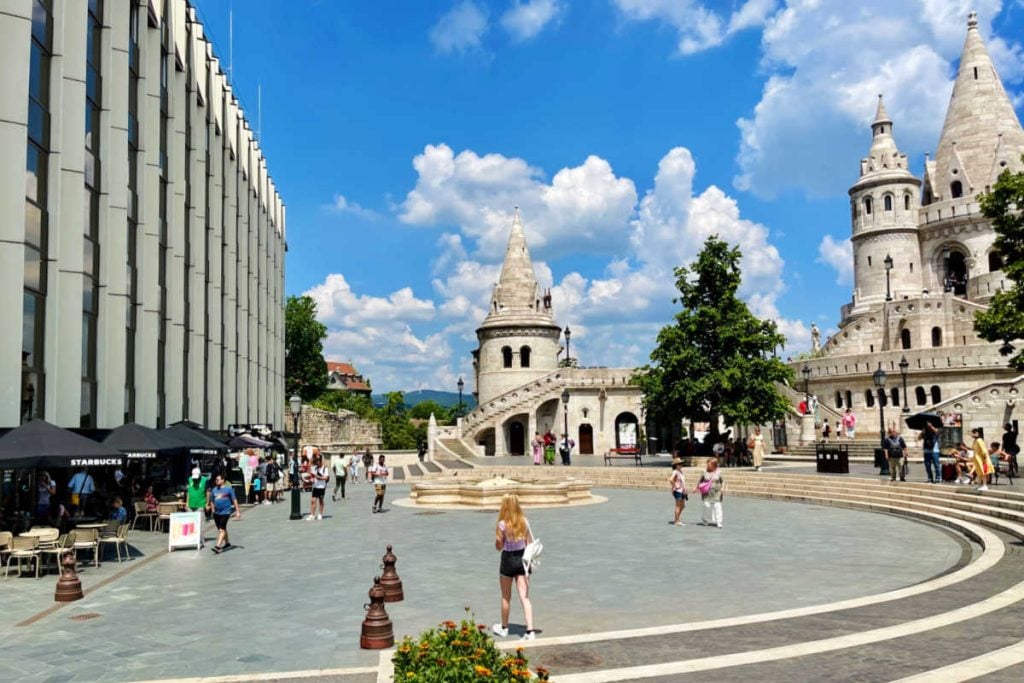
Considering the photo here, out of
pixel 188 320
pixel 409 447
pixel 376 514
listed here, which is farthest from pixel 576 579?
pixel 409 447

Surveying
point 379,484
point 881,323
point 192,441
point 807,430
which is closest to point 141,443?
point 192,441

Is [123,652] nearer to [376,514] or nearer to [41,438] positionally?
[41,438]

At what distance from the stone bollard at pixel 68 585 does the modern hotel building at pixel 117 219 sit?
6.26 meters

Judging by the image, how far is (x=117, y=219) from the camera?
22.1m

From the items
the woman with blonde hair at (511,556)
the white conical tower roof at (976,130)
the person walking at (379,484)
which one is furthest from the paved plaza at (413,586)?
the white conical tower roof at (976,130)

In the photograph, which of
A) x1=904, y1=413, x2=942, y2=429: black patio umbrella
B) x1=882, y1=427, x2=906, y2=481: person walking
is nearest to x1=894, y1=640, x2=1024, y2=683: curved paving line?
x1=882, y1=427, x2=906, y2=481: person walking

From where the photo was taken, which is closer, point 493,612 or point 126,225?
point 493,612

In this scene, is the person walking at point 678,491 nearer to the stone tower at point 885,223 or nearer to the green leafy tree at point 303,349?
the stone tower at point 885,223

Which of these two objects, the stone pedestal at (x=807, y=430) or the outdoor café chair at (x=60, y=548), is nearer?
the outdoor café chair at (x=60, y=548)

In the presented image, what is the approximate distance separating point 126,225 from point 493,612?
1730cm

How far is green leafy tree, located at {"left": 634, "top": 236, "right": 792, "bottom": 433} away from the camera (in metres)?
36.4

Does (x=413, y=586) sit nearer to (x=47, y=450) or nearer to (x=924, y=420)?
(x=47, y=450)

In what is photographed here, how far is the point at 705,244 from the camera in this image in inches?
1548

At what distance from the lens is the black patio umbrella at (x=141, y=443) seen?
1767 centimetres
